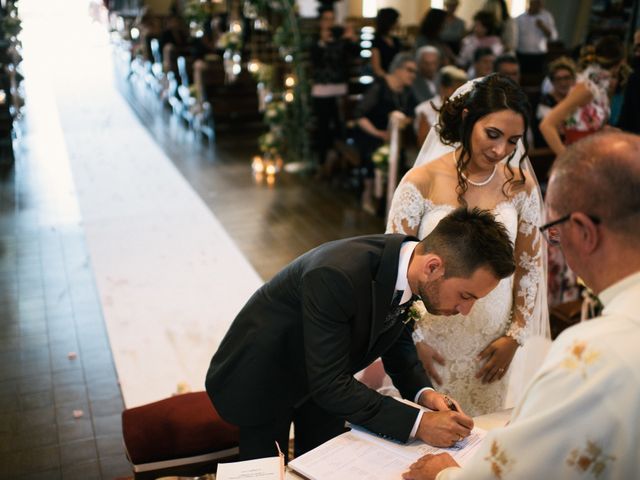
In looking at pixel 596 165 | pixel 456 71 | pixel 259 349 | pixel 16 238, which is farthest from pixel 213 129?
pixel 596 165

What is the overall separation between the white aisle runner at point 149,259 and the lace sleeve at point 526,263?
2.39 meters

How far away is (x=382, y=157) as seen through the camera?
7613 millimetres

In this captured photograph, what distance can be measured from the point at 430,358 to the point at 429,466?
1095 mm

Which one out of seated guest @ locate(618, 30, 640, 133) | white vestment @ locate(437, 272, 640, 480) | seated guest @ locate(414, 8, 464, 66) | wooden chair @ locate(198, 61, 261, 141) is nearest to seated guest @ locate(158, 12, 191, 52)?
wooden chair @ locate(198, 61, 261, 141)

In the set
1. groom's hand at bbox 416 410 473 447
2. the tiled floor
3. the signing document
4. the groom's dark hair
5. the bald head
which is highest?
the bald head

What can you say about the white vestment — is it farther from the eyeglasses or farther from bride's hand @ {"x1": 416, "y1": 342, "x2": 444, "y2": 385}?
bride's hand @ {"x1": 416, "y1": 342, "x2": 444, "y2": 385}

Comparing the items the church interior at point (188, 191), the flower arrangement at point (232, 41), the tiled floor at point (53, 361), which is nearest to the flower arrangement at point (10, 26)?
the church interior at point (188, 191)

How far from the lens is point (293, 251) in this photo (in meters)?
7.08

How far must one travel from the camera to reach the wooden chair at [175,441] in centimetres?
300

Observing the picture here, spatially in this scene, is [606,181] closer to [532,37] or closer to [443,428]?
[443,428]

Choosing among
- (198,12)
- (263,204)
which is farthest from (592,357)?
(198,12)

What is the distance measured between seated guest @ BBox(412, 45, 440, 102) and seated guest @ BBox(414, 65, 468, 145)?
536mm

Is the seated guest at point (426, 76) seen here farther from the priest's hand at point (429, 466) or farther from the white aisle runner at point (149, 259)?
the priest's hand at point (429, 466)

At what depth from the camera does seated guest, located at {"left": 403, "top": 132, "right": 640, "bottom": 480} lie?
53.8 inches
